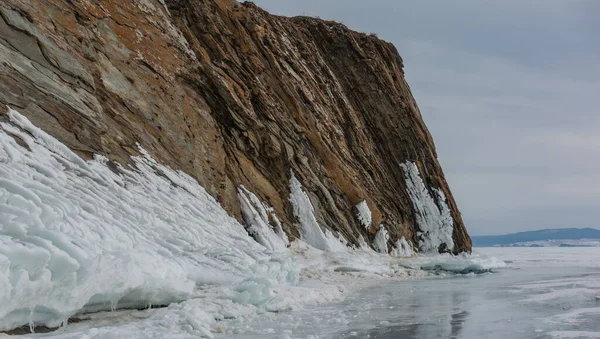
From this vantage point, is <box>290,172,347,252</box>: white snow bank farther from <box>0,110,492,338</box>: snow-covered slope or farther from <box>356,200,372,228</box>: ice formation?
<box>0,110,492,338</box>: snow-covered slope

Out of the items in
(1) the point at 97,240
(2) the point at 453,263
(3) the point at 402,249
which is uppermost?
(1) the point at 97,240

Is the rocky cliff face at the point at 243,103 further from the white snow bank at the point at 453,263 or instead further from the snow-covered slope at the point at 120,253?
the white snow bank at the point at 453,263

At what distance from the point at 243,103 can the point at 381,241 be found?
1022 centimetres

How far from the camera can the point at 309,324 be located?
32.6ft

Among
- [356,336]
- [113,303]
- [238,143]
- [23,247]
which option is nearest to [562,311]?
[356,336]

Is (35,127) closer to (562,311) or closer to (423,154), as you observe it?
(562,311)

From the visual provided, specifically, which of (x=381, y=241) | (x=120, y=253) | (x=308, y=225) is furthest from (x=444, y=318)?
(x=381, y=241)

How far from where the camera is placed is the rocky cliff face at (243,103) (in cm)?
1314

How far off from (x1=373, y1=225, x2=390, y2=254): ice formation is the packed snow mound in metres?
12.4

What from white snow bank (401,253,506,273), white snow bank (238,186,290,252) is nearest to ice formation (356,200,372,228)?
white snow bank (401,253,506,273)

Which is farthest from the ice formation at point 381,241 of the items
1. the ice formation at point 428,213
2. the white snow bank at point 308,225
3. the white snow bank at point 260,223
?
the white snow bank at point 260,223

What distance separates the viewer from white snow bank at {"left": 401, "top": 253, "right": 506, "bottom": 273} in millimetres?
28116

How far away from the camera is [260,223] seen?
19344mm

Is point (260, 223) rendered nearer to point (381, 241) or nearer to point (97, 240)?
point (381, 241)
